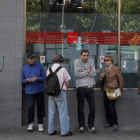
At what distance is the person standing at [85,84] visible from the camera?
25.3 ft

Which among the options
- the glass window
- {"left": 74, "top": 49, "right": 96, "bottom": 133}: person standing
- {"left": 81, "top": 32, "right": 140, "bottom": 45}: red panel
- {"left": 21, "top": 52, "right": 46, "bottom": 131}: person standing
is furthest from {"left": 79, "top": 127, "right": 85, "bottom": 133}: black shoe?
{"left": 81, "top": 32, "right": 140, "bottom": 45}: red panel

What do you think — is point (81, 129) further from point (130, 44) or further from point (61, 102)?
point (130, 44)

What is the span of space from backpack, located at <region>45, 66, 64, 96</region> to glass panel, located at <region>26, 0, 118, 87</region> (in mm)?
1155

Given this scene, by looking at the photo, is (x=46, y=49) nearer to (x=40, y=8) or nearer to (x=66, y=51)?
(x=66, y=51)

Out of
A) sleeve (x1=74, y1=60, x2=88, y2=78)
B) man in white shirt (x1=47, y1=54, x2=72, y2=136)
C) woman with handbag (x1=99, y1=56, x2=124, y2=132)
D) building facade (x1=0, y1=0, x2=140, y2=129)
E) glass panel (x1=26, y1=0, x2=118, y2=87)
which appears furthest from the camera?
glass panel (x1=26, y1=0, x2=118, y2=87)

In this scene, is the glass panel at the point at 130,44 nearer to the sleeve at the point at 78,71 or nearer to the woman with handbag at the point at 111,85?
the woman with handbag at the point at 111,85

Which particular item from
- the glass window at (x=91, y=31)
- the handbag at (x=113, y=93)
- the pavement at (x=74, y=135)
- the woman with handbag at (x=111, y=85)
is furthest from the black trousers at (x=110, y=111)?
the glass window at (x=91, y=31)

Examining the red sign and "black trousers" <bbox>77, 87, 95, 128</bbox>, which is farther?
the red sign

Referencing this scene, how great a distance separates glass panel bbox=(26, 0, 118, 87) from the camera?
8.46 m

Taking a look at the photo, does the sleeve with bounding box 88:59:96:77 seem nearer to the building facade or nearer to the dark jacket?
the building facade

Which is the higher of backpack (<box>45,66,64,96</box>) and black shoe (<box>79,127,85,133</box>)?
backpack (<box>45,66,64,96</box>)

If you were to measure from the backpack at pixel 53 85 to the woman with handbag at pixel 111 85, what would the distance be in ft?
4.13

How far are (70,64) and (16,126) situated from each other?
77.7 inches

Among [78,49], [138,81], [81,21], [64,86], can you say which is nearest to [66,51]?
[78,49]
